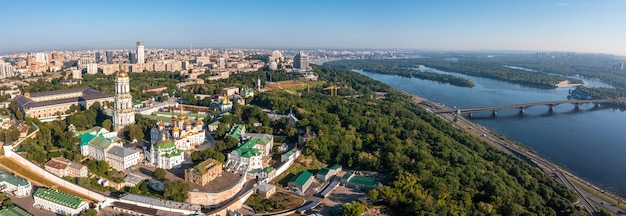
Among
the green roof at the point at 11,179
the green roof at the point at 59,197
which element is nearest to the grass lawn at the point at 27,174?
the green roof at the point at 11,179

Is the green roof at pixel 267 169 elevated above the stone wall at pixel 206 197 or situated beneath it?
elevated above

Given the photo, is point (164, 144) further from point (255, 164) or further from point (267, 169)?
point (267, 169)

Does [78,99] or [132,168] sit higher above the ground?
[78,99]

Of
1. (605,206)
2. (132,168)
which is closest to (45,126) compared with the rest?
(132,168)

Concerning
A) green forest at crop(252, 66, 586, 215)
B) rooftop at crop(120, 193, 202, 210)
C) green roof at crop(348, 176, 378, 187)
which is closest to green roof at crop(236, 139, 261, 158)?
green forest at crop(252, 66, 586, 215)

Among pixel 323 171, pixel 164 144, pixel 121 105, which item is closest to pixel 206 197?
pixel 164 144

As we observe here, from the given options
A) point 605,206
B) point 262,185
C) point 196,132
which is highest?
point 196,132

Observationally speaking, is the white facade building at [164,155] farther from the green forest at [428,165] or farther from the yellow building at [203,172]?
the green forest at [428,165]

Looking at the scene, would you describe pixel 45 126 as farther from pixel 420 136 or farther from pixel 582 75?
pixel 582 75
